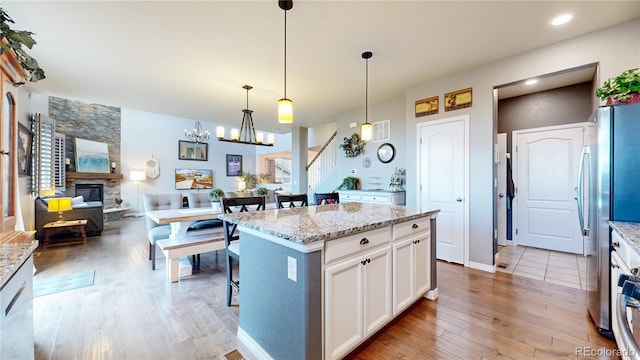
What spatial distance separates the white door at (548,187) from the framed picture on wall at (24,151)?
7.58 meters

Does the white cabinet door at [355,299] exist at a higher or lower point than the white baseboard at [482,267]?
higher

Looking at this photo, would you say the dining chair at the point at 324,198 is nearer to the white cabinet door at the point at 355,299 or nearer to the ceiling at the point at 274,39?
the white cabinet door at the point at 355,299

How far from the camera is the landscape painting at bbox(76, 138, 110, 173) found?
7.05 m

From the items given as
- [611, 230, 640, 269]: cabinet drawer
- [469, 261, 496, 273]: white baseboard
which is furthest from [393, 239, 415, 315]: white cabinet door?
[469, 261, 496, 273]: white baseboard

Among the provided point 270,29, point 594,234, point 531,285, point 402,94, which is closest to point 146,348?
point 270,29

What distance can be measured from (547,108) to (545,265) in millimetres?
Answer: 2499

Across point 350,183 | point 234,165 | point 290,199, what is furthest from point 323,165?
point 234,165

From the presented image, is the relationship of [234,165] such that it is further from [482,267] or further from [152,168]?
[482,267]

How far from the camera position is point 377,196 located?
14.9ft

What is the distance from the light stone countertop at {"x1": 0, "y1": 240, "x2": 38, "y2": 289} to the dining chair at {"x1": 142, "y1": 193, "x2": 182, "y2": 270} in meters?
2.28

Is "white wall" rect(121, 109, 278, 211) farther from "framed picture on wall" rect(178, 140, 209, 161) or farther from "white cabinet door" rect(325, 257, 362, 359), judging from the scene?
"white cabinet door" rect(325, 257, 362, 359)

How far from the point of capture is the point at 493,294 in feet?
8.40

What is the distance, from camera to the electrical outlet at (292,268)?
1383 millimetres

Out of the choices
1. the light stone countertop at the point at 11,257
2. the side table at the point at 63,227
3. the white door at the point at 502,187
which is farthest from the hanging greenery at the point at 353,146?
the side table at the point at 63,227
